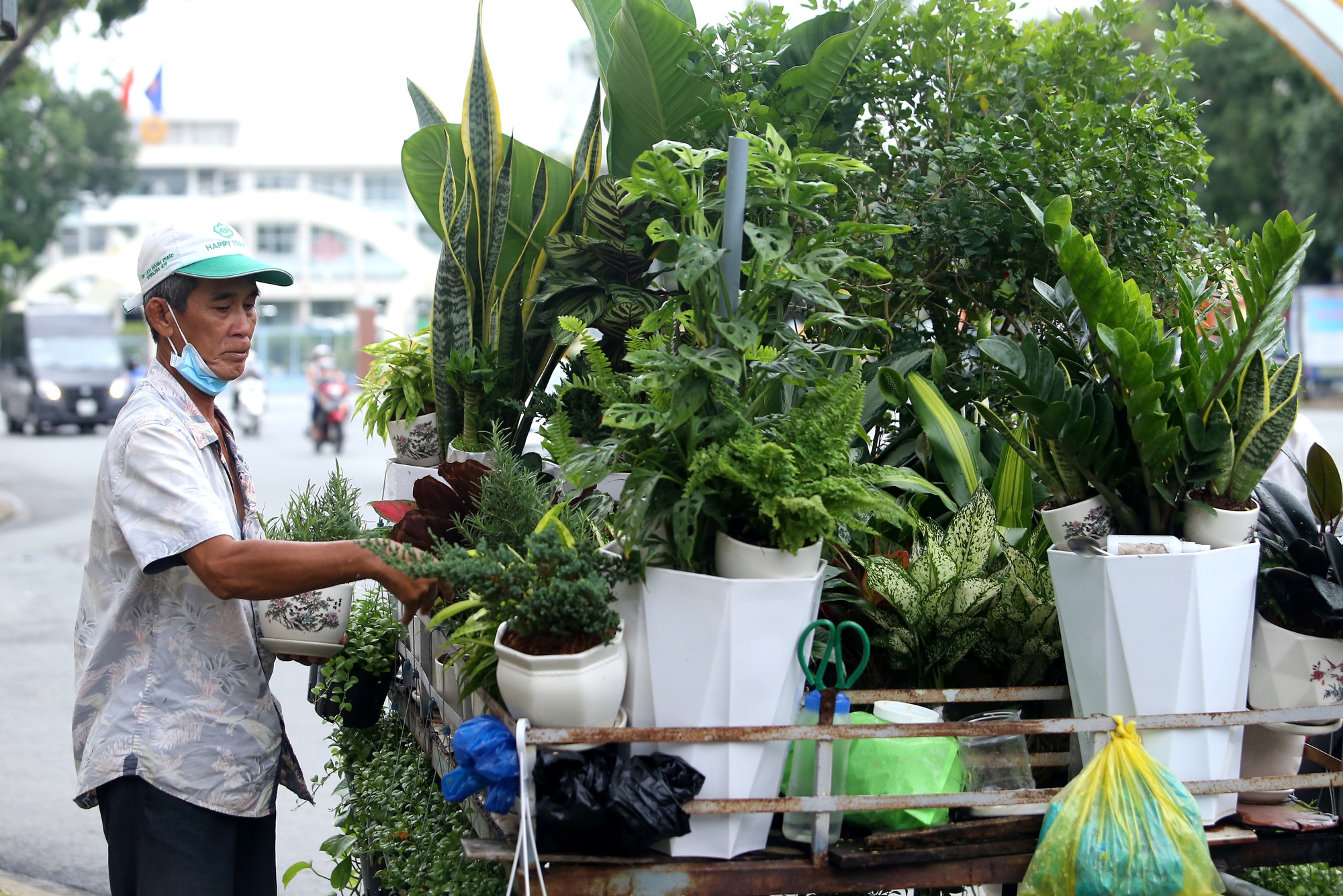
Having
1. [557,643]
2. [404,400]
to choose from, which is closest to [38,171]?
[404,400]

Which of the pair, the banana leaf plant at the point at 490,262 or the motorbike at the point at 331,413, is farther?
the motorbike at the point at 331,413

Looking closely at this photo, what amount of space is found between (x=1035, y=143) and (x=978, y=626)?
3.54 feet

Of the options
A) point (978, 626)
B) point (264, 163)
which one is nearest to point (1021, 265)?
point (978, 626)

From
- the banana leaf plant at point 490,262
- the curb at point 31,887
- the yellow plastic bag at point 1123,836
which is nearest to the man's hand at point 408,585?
the banana leaf plant at point 490,262

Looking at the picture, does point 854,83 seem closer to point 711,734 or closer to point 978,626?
point 978,626

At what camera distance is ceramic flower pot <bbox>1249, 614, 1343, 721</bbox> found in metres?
1.68

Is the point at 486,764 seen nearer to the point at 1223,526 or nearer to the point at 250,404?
the point at 1223,526

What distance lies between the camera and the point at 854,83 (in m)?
2.40

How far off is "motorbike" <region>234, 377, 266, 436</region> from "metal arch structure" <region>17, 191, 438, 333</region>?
1809 centimetres

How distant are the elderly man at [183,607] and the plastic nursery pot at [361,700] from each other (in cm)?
45

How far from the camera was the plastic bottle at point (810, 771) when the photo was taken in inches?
61.9

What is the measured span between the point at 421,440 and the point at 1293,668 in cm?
191

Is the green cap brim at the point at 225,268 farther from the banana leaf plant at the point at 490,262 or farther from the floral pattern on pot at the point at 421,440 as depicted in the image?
the floral pattern on pot at the point at 421,440

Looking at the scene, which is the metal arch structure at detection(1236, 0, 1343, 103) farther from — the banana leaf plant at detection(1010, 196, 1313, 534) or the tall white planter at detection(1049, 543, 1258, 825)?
the tall white planter at detection(1049, 543, 1258, 825)
